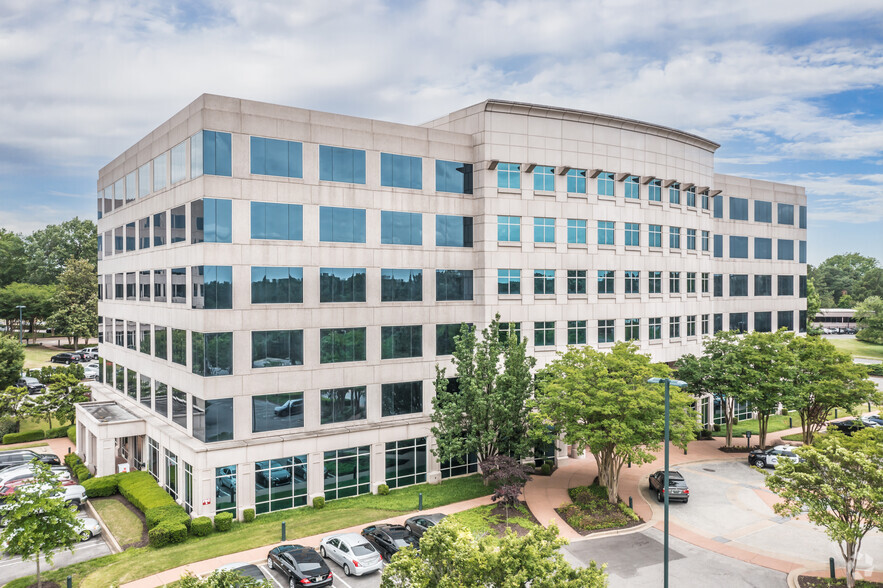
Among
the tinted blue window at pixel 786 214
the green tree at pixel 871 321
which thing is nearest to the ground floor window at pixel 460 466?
the tinted blue window at pixel 786 214

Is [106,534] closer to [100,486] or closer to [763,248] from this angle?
[100,486]

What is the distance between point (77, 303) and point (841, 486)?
94.8 metres

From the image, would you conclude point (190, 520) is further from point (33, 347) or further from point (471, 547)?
point (33, 347)

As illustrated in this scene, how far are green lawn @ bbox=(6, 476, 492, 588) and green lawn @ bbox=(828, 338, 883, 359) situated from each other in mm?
92164

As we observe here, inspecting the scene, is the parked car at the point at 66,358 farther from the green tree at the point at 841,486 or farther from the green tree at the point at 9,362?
the green tree at the point at 841,486

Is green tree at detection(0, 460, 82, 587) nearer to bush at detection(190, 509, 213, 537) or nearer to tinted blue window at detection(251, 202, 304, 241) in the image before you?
bush at detection(190, 509, 213, 537)

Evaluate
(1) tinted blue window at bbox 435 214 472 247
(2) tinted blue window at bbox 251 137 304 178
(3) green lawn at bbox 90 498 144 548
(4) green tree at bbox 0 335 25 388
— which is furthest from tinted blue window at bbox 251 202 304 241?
(4) green tree at bbox 0 335 25 388

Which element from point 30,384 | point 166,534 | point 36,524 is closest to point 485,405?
point 166,534

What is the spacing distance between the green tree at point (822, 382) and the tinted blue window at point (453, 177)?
25.6 metres

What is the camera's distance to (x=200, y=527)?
96.6 feet

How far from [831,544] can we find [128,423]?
131 feet

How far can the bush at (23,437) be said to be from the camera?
49.3 metres

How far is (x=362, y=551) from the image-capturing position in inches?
1005

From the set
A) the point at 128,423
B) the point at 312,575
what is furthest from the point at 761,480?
the point at 128,423
